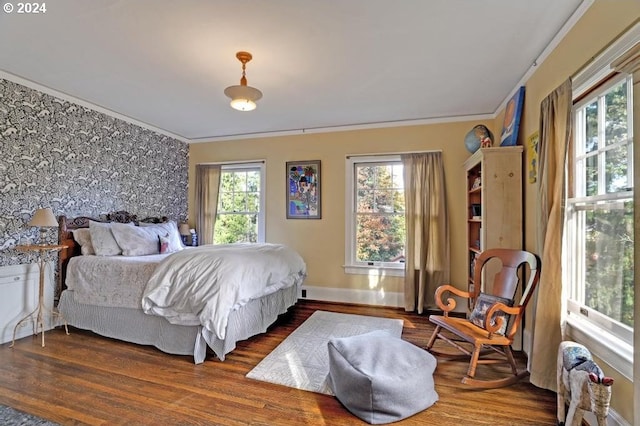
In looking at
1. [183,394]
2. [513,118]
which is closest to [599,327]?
[513,118]

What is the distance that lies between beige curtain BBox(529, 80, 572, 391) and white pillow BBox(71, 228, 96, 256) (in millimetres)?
4264

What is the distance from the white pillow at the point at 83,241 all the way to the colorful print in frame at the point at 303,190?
2510 millimetres

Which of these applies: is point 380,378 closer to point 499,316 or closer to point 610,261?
point 499,316

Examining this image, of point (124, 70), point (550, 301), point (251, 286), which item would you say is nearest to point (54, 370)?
point (251, 286)

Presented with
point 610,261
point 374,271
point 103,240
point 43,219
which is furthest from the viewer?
point 374,271

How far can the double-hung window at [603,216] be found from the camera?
171 cm

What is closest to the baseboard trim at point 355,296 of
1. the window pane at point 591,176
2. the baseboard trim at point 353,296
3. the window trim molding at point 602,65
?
the baseboard trim at point 353,296

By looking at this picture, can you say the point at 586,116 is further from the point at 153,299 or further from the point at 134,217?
the point at 134,217

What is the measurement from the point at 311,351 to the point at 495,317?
1.59 m

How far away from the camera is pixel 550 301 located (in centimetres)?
209

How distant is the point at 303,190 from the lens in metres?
4.68

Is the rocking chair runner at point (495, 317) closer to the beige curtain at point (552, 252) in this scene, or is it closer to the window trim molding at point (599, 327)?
the beige curtain at point (552, 252)

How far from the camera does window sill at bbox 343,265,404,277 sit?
4.25 meters

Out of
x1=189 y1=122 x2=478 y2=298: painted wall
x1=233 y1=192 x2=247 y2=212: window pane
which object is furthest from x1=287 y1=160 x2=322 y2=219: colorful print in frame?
x1=233 y1=192 x2=247 y2=212: window pane
